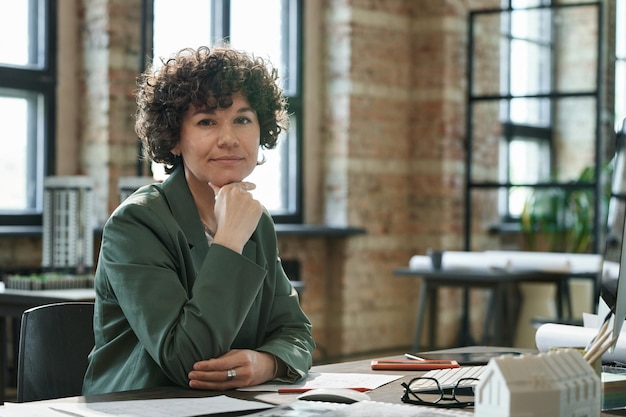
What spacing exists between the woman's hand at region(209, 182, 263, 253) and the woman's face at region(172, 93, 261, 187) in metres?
0.04

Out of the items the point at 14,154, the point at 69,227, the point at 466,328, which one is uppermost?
the point at 14,154

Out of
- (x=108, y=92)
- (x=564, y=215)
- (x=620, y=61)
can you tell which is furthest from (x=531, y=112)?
(x=108, y=92)

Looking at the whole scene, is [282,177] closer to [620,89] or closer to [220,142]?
[620,89]

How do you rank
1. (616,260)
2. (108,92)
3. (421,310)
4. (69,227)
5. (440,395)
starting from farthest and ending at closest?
(421,310)
(108,92)
(69,227)
(440,395)
(616,260)

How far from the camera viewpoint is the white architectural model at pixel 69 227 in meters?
4.53

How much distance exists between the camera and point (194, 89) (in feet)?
7.10

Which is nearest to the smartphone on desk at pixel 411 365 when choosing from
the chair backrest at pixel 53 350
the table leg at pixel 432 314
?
the chair backrest at pixel 53 350

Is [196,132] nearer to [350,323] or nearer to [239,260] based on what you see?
[239,260]

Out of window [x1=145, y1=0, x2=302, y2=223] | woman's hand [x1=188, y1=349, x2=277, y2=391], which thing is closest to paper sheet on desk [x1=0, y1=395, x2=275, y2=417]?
woman's hand [x1=188, y1=349, x2=277, y2=391]

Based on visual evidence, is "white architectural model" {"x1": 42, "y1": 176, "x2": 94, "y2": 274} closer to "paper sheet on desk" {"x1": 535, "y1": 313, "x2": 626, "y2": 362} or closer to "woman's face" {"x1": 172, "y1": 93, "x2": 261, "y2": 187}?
"woman's face" {"x1": 172, "y1": 93, "x2": 261, "y2": 187}

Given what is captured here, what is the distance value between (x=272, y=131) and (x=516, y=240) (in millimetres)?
5689

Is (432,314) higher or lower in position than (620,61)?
lower

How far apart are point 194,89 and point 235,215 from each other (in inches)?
12.0

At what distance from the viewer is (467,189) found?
23.7ft
